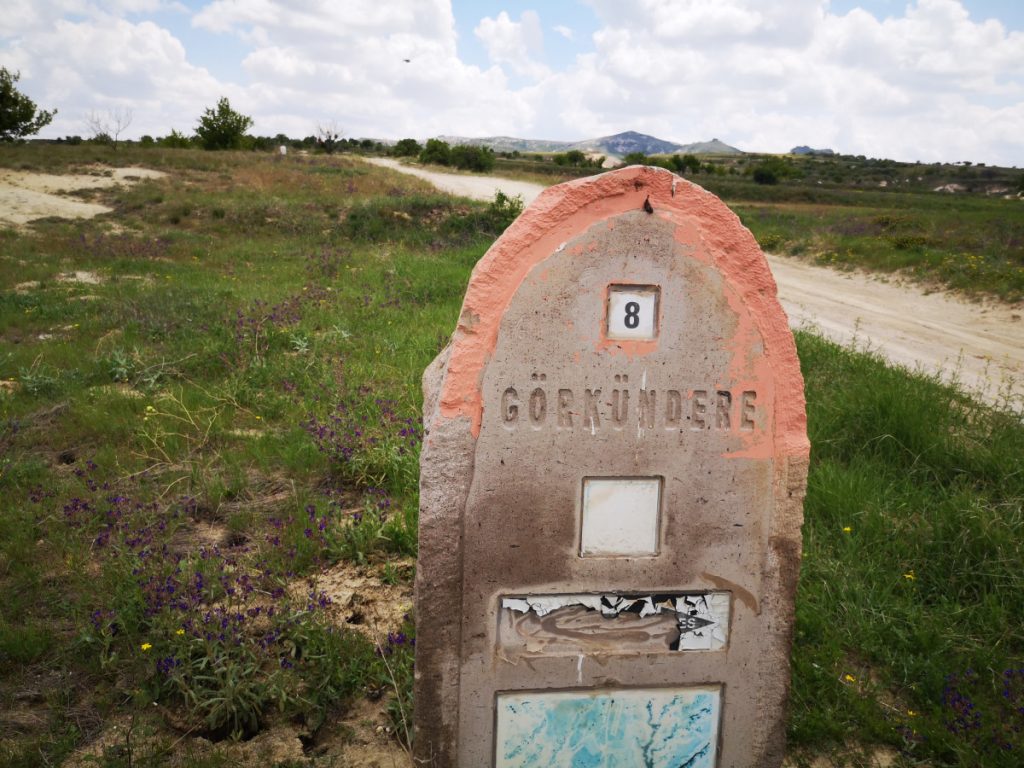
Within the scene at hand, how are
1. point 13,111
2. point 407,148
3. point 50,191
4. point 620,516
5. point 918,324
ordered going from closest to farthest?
point 620,516
point 918,324
point 50,191
point 13,111
point 407,148

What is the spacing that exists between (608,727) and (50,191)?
18362 millimetres

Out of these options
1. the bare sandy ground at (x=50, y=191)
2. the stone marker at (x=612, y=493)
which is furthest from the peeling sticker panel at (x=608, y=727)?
the bare sandy ground at (x=50, y=191)

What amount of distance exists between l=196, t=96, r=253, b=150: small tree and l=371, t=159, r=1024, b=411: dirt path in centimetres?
3028

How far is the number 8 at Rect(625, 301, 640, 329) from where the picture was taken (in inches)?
78.2

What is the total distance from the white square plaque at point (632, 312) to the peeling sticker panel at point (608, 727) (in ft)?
3.52

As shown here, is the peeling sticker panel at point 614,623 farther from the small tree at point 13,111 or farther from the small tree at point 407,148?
the small tree at point 407,148

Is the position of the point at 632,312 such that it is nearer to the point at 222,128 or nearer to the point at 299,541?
the point at 299,541

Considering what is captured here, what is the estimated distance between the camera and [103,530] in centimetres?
350

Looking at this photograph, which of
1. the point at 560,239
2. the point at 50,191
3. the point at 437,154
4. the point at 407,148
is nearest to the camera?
the point at 560,239

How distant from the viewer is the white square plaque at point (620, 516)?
205 cm

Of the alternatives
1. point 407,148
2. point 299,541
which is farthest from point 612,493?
point 407,148

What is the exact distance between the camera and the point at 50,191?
16.0m

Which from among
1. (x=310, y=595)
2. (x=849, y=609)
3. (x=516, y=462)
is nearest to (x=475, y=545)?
(x=516, y=462)

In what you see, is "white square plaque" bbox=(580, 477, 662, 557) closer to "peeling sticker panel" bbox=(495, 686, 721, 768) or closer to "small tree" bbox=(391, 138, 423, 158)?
"peeling sticker panel" bbox=(495, 686, 721, 768)
